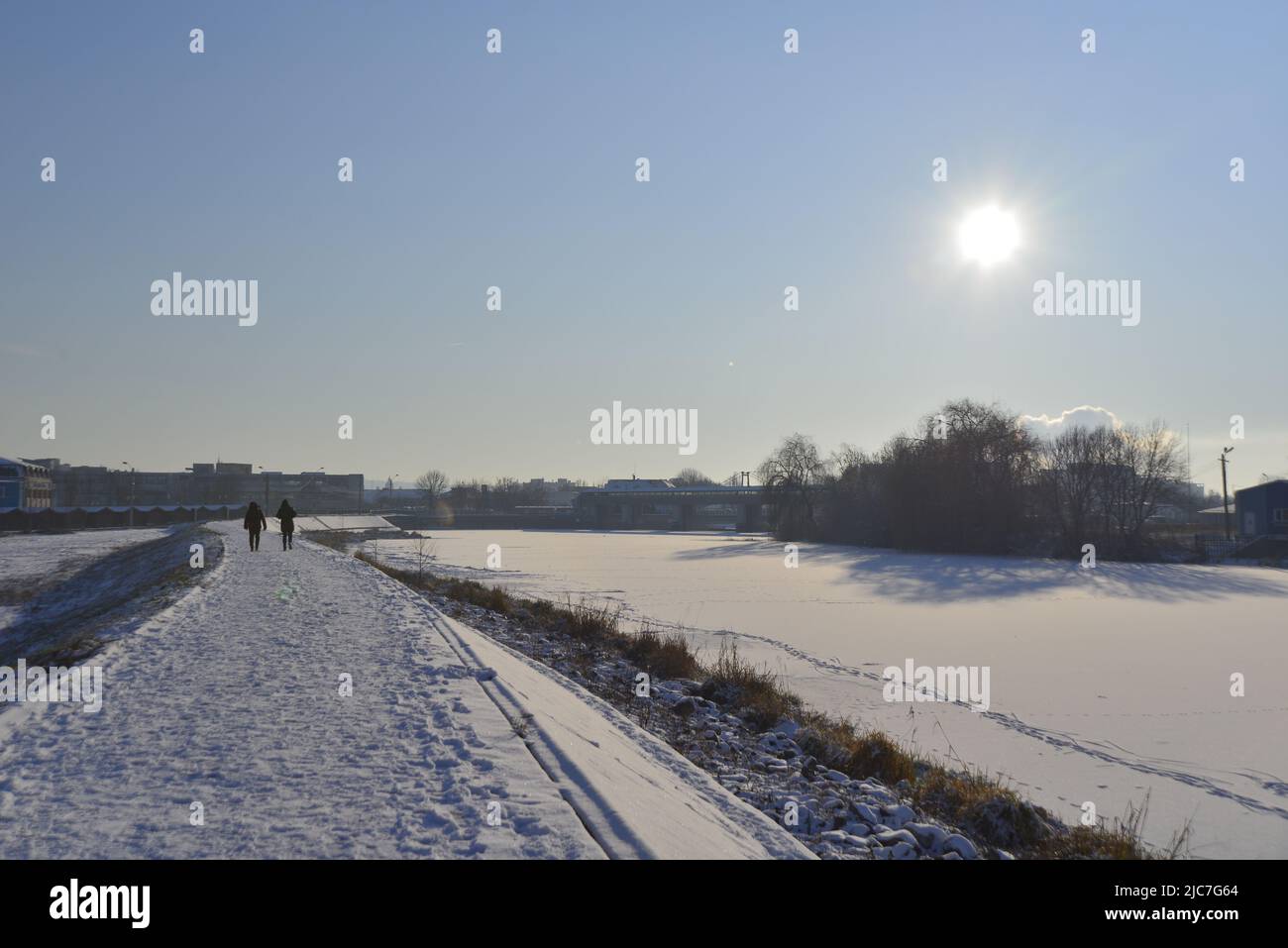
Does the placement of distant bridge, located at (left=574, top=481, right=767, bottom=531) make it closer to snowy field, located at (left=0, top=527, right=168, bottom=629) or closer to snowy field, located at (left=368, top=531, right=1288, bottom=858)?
snowy field, located at (left=0, top=527, right=168, bottom=629)

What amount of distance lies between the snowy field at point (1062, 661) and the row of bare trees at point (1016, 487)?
19.1m

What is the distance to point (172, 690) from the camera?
923 cm

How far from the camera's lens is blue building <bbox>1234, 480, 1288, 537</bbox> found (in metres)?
63.1

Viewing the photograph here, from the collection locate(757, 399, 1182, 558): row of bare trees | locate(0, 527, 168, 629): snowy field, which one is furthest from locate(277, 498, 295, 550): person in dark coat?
locate(757, 399, 1182, 558): row of bare trees

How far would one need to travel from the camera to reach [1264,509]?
6519 cm

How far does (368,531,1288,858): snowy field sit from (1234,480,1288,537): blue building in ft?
78.6

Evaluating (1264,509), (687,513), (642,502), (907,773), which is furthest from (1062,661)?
(642,502)

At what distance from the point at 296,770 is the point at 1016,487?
216 feet

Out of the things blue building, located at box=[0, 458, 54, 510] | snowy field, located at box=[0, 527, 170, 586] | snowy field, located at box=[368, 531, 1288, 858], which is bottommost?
snowy field, located at box=[368, 531, 1288, 858]

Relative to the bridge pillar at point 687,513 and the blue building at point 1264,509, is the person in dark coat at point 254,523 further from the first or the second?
the bridge pillar at point 687,513

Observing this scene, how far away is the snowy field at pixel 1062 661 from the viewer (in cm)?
988
